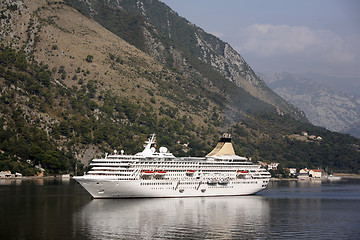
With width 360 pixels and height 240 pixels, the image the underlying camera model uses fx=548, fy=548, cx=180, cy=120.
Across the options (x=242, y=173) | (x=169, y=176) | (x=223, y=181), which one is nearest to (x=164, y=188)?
(x=169, y=176)

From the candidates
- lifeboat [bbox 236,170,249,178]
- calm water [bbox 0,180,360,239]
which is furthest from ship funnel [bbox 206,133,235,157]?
calm water [bbox 0,180,360,239]

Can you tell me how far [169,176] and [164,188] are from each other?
2982 millimetres

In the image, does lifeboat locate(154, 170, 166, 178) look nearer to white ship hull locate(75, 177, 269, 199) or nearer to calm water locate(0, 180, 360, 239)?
white ship hull locate(75, 177, 269, 199)

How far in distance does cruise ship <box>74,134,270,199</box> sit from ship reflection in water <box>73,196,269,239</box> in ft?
9.91

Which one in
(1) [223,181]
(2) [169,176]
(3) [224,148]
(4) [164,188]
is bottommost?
(4) [164,188]

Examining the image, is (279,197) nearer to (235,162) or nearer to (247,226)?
(235,162)

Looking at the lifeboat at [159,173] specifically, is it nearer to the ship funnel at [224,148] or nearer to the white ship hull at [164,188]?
the white ship hull at [164,188]

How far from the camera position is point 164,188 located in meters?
111

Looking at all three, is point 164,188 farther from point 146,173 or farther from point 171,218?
point 171,218

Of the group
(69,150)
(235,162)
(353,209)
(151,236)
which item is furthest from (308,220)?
(69,150)

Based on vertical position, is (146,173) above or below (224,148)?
below

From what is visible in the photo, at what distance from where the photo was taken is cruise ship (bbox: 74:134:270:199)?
10581cm

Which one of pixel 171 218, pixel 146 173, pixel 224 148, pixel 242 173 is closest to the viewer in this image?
pixel 171 218

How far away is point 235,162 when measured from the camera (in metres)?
124
